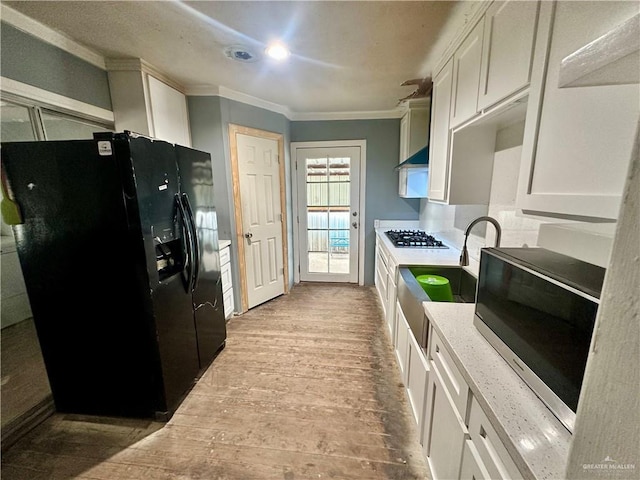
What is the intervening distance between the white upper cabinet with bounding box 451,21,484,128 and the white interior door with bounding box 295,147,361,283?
6.10 feet

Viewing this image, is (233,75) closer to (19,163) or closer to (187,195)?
(187,195)

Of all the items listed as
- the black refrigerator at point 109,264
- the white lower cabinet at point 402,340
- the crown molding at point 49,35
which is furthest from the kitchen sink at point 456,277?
the crown molding at point 49,35

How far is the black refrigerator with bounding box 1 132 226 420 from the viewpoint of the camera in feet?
4.32

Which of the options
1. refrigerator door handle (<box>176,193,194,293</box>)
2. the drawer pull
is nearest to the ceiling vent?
refrigerator door handle (<box>176,193,194,293</box>)

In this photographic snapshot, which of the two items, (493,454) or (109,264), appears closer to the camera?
(493,454)

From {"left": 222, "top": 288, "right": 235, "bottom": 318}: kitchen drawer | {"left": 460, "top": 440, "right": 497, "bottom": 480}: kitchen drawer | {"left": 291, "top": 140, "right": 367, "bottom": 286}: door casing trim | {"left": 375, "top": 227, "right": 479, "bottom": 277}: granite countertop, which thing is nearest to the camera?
{"left": 460, "top": 440, "right": 497, "bottom": 480}: kitchen drawer

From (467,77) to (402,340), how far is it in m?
1.73

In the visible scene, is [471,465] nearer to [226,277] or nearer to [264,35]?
[264,35]

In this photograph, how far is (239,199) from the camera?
2.75 metres

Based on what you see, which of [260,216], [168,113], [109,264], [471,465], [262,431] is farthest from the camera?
[260,216]

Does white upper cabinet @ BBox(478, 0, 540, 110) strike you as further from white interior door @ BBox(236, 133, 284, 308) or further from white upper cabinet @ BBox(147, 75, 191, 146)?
white upper cabinet @ BBox(147, 75, 191, 146)

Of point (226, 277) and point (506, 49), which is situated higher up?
point (506, 49)

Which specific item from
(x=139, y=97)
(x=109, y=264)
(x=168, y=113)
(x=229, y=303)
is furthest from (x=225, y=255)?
(x=139, y=97)

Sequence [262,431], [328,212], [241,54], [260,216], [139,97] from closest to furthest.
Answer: [262,431]
[241,54]
[139,97]
[260,216]
[328,212]
